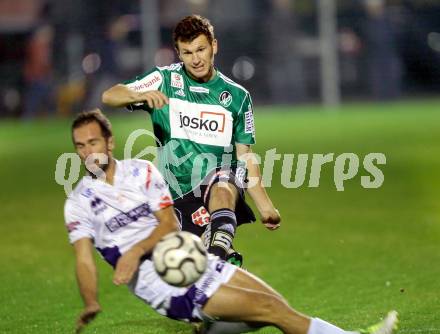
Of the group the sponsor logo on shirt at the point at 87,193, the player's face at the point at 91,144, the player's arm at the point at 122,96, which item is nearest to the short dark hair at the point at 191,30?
the player's arm at the point at 122,96

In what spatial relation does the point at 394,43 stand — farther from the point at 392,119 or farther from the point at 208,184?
the point at 208,184

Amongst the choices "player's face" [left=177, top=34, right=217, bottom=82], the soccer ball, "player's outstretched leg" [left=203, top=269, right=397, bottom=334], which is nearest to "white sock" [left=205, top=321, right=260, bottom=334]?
"player's outstretched leg" [left=203, top=269, right=397, bottom=334]

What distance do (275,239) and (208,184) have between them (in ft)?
12.1

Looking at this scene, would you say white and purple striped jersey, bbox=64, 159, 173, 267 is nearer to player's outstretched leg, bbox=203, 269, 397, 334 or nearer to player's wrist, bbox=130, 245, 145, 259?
Answer: player's wrist, bbox=130, 245, 145, 259

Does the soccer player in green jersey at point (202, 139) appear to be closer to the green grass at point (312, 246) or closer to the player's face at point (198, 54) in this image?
the player's face at point (198, 54)

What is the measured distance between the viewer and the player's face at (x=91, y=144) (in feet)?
21.4

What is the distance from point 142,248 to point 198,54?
2.19 meters

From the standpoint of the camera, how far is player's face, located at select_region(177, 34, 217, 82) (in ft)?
26.7

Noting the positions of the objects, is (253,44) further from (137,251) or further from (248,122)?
(137,251)

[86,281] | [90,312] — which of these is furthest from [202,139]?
[90,312]

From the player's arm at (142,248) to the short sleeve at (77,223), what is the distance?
0.29 m

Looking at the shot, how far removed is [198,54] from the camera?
8219 millimetres

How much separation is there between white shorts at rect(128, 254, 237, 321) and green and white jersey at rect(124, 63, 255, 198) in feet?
6.40

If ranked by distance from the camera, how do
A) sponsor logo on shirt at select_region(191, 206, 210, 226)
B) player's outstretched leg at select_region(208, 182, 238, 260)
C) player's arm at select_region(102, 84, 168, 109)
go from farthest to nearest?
1. sponsor logo on shirt at select_region(191, 206, 210, 226)
2. player's outstretched leg at select_region(208, 182, 238, 260)
3. player's arm at select_region(102, 84, 168, 109)
